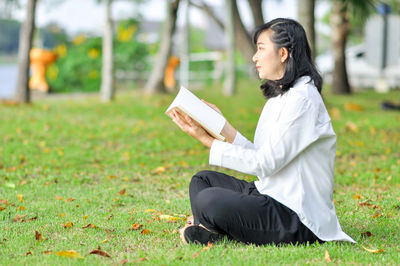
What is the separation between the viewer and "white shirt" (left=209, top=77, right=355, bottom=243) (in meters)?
3.37

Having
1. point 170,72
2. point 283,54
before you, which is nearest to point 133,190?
point 283,54

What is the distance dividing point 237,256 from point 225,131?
81 centimetres

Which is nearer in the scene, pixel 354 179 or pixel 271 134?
pixel 271 134

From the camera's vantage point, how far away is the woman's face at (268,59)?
3544 millimetres

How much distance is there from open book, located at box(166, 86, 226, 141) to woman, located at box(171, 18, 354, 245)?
2.0 inches

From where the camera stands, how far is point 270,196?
3590 mm

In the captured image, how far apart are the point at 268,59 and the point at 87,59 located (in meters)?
16.4

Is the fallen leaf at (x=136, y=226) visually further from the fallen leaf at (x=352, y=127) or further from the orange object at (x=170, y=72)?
the orange object at (x=170, y=72)

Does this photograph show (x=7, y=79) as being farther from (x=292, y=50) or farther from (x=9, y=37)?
(x=292, y=50)

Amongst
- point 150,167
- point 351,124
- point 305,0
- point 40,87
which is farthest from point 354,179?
point 40,87

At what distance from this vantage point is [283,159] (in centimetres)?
337

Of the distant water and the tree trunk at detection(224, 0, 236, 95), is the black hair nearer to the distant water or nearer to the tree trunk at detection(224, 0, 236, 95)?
the tree trunk at detection(224, 0, 236, 95)

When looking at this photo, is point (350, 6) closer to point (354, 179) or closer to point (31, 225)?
point (354, 179)

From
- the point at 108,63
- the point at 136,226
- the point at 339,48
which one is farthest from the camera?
the point at 339,48
